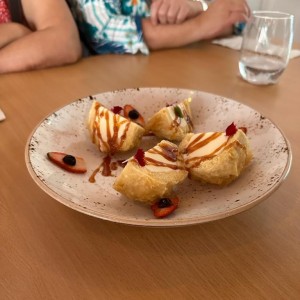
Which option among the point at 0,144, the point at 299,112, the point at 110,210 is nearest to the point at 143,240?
the point at 110,210

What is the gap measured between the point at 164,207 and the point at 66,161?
18 cm

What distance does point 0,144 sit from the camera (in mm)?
741

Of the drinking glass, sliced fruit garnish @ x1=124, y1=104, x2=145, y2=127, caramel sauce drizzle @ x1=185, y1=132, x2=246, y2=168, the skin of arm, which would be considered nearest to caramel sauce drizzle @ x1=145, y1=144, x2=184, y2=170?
caramel sauce drizzle @ x1=185, y1=132, x2=246, y2=168

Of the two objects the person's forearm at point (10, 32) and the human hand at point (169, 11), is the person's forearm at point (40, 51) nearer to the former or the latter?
the person's forearm at point (10, 32)

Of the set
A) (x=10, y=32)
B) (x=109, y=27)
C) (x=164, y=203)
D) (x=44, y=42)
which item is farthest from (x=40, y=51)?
(x=164, y=203)

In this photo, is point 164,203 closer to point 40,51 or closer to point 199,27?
point 40,51

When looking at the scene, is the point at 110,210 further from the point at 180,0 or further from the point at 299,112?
the point at 180,0

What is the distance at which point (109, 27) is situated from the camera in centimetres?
124

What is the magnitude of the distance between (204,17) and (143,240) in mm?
932

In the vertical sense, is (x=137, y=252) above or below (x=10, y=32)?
below

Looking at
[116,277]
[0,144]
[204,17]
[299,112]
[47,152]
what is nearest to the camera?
[116,277]

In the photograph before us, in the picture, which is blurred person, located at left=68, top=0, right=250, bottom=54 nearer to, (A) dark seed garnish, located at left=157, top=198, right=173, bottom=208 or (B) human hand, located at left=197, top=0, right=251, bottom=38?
(B) human hand, located at left=197, top=0, right=251, bottom=38

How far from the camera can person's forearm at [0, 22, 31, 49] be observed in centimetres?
112

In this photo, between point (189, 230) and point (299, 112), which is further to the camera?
point (299, 112)
